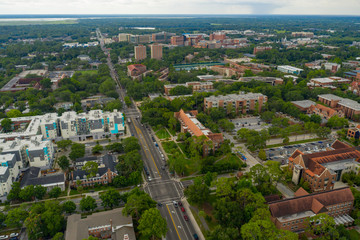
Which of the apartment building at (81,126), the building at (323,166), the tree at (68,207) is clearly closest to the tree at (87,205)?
the tree at (68,207)

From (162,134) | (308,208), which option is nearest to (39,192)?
(162,134)

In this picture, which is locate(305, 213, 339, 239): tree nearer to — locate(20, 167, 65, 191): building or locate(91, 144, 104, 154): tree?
locate(20, 167, 65, 191): building

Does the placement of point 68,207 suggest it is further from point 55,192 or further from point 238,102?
point 238,102

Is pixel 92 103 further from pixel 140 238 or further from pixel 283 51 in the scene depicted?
pixel 283 51

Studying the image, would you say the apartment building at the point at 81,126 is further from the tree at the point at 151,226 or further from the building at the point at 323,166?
the building at the point at 323,166

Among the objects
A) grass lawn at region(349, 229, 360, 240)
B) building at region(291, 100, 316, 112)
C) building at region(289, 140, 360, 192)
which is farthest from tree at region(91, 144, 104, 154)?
building at region(291, 100, 316, 112)

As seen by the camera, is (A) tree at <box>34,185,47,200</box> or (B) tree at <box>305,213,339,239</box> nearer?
(B) tree at <box>305,213,339,239</box>
